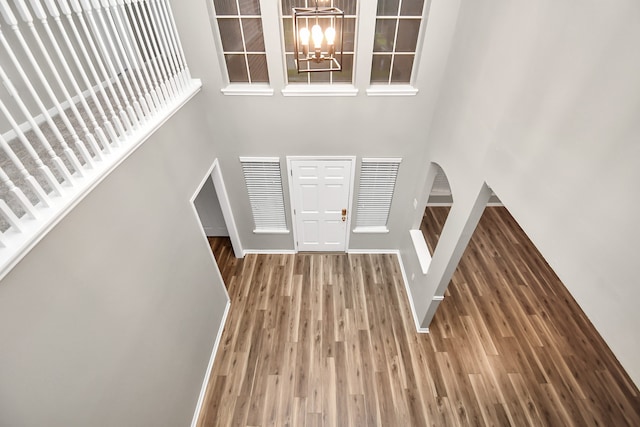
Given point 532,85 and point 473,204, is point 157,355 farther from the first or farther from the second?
point 532,85

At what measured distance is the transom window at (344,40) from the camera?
11.4 ft

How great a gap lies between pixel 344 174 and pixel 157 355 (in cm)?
325

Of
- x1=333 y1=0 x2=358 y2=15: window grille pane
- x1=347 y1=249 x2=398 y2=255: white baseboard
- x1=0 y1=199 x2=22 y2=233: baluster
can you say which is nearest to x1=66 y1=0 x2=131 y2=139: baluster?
x1=0 y1=199 x2=22 y2=233: baluster

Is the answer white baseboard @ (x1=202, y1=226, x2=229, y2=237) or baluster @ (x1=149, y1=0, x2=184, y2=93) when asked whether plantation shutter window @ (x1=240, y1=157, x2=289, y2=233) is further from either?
baluster @ (x1=149, y1=0, x2=184, y2=93)

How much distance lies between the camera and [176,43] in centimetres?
339

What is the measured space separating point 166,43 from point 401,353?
4725mm

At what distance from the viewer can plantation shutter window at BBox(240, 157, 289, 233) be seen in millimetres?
4578

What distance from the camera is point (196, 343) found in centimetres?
376

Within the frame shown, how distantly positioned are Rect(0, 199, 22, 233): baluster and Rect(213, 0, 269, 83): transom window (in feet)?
9.79

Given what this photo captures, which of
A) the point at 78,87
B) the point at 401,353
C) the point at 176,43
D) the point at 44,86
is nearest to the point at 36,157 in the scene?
the point at 44,86

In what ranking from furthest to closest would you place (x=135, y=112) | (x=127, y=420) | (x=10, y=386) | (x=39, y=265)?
(x=135, y=112) < (x=127, y=420) < (x=39, y=265) < (x=10, y=386)

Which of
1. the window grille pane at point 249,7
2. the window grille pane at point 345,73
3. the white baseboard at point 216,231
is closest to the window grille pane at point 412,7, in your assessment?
the window grille pane at point 345,73

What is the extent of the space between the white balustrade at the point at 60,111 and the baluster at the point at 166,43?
0.03 feet

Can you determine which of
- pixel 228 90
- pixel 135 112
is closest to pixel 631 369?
pixel 135 112
